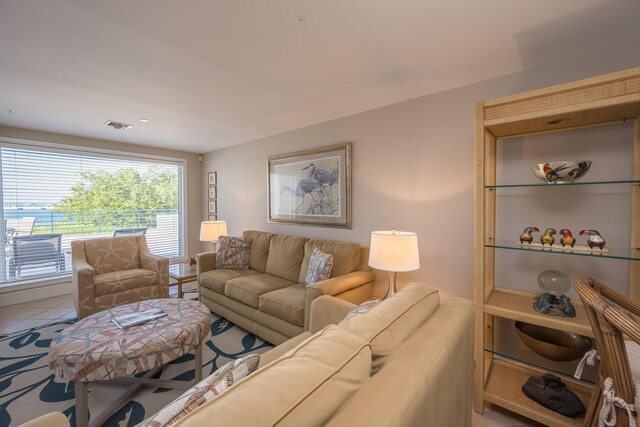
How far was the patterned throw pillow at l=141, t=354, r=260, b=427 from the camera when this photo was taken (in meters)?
0.71

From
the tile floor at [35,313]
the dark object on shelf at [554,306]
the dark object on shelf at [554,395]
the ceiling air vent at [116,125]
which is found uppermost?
the ceiling air vent at [116,125]

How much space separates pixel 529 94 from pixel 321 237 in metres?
2.39

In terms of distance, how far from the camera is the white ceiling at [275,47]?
1444 mm

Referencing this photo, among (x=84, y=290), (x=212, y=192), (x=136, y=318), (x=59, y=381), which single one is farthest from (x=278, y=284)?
(x=212, y=192)

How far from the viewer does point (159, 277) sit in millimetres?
3508

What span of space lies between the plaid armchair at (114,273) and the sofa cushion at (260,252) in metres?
1.11

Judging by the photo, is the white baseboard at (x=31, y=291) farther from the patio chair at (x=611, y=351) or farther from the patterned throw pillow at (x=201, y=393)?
the patio chair at (x=611, y=351)

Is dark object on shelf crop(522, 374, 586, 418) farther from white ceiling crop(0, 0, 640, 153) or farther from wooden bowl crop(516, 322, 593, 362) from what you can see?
white ceiling crop(0, 0, 640, 153)

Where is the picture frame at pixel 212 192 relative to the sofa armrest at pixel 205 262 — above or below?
above

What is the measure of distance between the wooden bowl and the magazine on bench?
101 inches

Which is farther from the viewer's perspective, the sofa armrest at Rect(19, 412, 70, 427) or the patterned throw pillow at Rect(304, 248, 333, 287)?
the patterned throw pillow at Rect(304, 248, 333, 287)

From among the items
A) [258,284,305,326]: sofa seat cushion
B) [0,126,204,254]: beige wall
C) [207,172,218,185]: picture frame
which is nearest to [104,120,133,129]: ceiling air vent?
[0,126,204,254]: beige wall

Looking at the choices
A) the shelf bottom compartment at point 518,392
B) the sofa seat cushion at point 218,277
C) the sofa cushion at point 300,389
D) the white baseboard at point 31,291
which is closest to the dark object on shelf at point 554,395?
the shelf bottom compartment at point 518,392

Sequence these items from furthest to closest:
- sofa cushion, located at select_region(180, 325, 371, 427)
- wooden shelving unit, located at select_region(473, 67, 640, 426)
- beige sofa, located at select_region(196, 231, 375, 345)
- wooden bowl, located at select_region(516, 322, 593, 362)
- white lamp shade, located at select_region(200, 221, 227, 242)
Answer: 1. white lamp shade, located at select_region(200, 221, 227, 242)
2. beige sofa, located at select_region(196, 231, 375, 345)
3. wooden bowl, located at select_region(516, 322, 593, 362)
4. wooden shelving unit, located at select_region(473, 67, 640, 426)
5. sofa cushion, located at select_region(180, 325, 371, 427)
